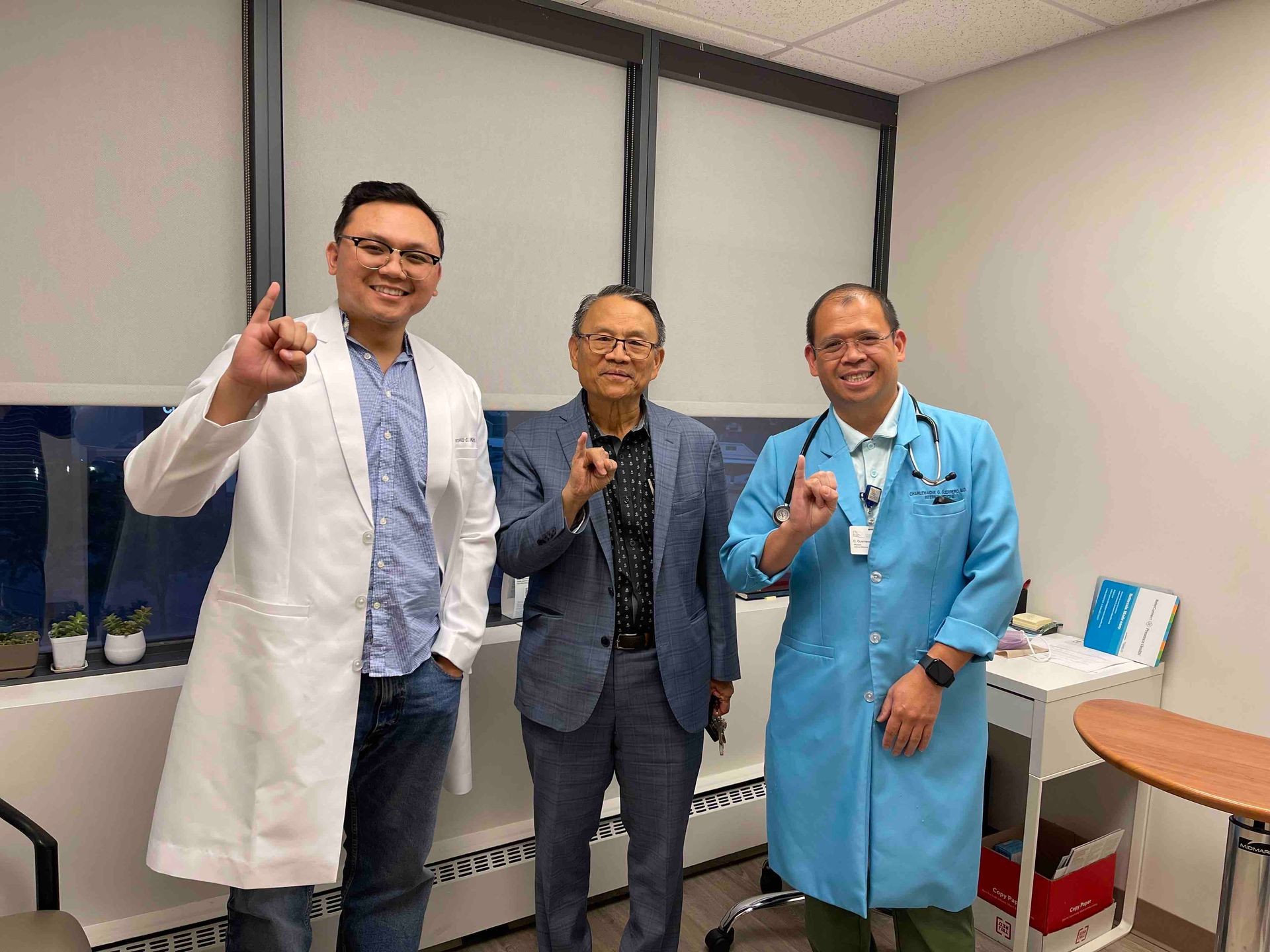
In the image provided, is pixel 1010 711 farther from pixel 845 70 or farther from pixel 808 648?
pixel 845 70

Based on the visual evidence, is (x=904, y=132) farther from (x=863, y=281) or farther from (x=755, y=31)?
(x=755, y=31)

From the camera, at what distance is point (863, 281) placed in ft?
11.7

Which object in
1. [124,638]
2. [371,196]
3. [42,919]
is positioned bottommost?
[42,919]

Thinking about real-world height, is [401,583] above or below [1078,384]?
below

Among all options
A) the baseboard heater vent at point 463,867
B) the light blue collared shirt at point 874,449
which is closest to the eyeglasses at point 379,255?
the light blue collared shirt at point 874,449

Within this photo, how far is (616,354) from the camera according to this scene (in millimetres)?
1914

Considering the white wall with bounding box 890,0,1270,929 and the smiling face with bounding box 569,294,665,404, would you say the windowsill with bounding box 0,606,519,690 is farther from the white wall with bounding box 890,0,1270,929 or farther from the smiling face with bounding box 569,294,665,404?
the white wall with bounding box 890,0,1270,929

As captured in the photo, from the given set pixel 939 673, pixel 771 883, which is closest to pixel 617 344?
pixel 939 673

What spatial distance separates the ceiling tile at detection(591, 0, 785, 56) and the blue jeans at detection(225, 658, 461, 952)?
81.9 inches

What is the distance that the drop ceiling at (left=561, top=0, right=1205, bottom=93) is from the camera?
2604 mm

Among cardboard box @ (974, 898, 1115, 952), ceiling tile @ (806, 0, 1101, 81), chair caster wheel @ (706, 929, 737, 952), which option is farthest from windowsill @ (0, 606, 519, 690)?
ceiling tile @ (806, 0, 1101, 81)

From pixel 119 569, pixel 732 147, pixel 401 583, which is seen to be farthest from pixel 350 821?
pixel 732 147

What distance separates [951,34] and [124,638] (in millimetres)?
3035

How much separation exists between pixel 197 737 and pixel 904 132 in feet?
10.8
